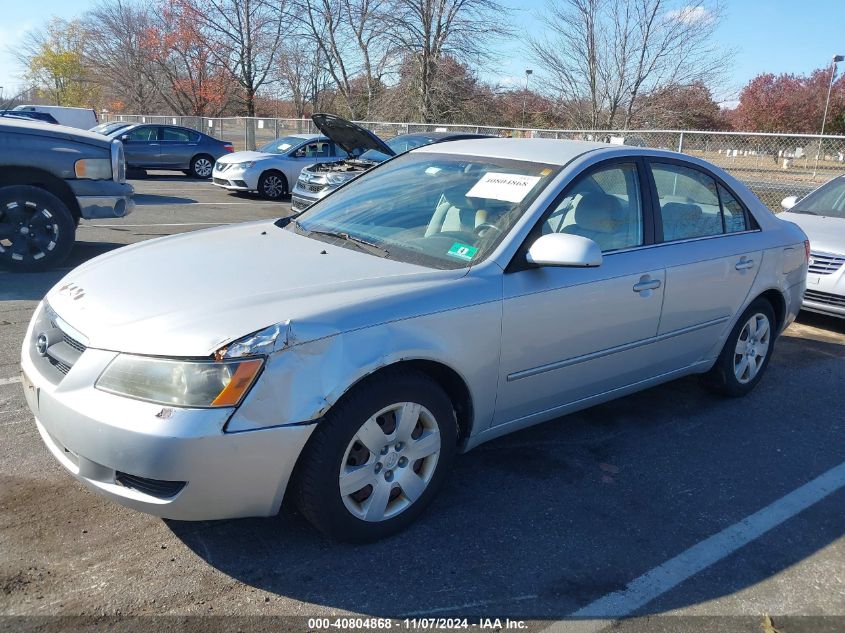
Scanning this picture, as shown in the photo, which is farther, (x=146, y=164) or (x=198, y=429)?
(x=146, y=164)

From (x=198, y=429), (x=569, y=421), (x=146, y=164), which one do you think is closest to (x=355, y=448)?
(x=198, y=429)

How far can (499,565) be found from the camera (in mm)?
2924

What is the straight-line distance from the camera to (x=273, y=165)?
15688 millimetres

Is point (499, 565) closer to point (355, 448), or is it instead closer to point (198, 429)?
point (355, 448)

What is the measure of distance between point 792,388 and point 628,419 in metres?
1.61

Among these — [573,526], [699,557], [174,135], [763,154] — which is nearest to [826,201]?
[699,557]

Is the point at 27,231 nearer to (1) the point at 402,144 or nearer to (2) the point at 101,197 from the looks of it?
(2) the point at 101,197

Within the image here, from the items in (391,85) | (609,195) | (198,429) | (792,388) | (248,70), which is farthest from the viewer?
(248,70)

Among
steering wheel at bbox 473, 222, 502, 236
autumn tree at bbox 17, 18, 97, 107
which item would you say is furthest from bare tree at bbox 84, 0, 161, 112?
steering wheel at bbox 473, 222, 502, 236

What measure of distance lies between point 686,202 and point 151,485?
3438 millimetres

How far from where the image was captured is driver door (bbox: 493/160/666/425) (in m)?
3.34

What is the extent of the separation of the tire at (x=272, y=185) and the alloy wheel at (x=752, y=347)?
490 inches

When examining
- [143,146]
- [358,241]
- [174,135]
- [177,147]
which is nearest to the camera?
[358,241]

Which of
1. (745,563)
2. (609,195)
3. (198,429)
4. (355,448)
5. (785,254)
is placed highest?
(609,195)
